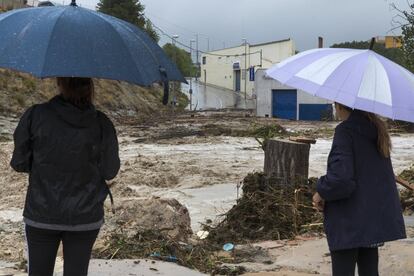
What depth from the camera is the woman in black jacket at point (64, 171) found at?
10.1 feet

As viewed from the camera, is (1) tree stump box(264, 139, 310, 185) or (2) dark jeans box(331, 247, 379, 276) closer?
(2) dark jeans box(331, 247, 379, 276)

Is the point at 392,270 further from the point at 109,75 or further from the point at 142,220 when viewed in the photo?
the point at 109,75

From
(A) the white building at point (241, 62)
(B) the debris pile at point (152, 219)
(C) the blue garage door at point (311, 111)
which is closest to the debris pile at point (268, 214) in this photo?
(B) the debris pile at point (152, 219)

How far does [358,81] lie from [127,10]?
53.0 m

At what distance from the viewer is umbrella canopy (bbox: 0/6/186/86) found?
306 centimetres

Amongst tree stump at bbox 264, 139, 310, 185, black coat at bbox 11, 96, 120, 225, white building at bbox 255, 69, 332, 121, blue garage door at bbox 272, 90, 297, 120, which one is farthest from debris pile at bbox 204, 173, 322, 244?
blue garage door at bbox 272, 90, 297, 120

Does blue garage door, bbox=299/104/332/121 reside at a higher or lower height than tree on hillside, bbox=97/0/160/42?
lower

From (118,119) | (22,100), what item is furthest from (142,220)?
(118,119)

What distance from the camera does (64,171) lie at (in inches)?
121

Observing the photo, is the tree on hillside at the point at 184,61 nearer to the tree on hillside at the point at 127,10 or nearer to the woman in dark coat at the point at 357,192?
the tree on hillside at the point at 127,10

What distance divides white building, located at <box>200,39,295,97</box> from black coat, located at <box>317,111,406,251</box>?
221ft

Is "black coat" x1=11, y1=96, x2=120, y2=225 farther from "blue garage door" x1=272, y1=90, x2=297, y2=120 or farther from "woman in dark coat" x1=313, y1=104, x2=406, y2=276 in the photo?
"blue garage door" x1=272, y1=90, x2=297, y2=120

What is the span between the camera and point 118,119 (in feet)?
116

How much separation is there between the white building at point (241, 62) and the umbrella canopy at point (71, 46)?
67665mm
